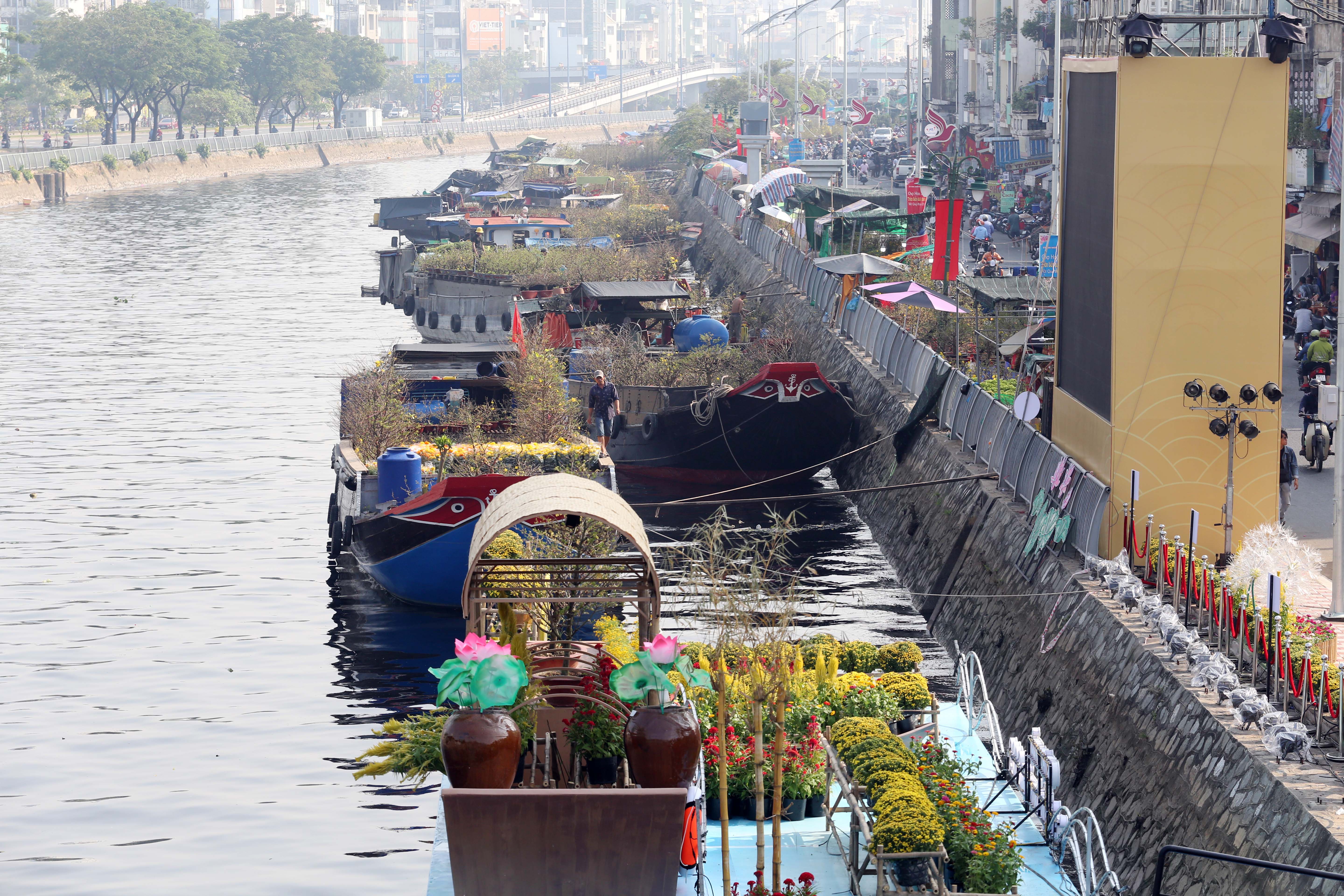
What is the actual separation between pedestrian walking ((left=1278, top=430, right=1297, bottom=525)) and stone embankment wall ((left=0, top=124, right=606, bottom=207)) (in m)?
94.7

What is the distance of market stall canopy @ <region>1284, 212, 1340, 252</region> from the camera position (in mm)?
41031

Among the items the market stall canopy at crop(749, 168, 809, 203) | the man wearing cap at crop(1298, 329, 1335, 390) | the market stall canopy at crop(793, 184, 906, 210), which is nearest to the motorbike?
the man wearing cap at crop(1298, 329, 1335, 390)

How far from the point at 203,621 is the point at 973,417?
13.0m

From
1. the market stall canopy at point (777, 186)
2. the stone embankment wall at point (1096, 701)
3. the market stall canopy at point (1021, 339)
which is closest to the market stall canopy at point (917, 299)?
the market stall canopy at point (1021, 339)

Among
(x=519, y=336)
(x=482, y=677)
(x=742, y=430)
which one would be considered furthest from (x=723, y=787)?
(x=519, y=336)

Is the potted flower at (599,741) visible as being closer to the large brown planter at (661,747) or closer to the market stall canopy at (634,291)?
the large brown planter at (661,747)

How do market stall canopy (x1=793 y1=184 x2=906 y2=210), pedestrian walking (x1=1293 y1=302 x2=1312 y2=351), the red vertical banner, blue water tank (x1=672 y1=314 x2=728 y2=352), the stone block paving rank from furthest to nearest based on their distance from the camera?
1. market stall canopy (x1=793 y1=184 x2=906 y2=210)
2. blue water tank (x1=672 y1=314 x2=728 y2=352)
3. the red vertical banner
4. pedestrian walking (x1=1293 y1=302 x2=1312 y2=351)
5. the stone block paving

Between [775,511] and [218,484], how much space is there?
40.4 ft

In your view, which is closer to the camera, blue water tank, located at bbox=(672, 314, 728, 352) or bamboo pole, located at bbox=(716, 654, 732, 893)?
bamboo pole, located at bbox=(716, 654, 732, 893)

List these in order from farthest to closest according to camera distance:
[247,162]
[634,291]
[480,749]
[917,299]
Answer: [247,162], [634,291], [917,299], [480,749]

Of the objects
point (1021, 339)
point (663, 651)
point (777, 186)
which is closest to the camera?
point (663, 651)

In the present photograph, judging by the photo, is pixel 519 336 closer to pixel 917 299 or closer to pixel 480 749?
pixel 917 299

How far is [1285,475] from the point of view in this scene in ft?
72.1

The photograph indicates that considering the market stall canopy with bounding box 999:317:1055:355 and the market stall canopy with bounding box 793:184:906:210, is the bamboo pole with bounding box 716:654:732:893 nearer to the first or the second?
the market stall canopy with bounding box 999:317:1055:355
